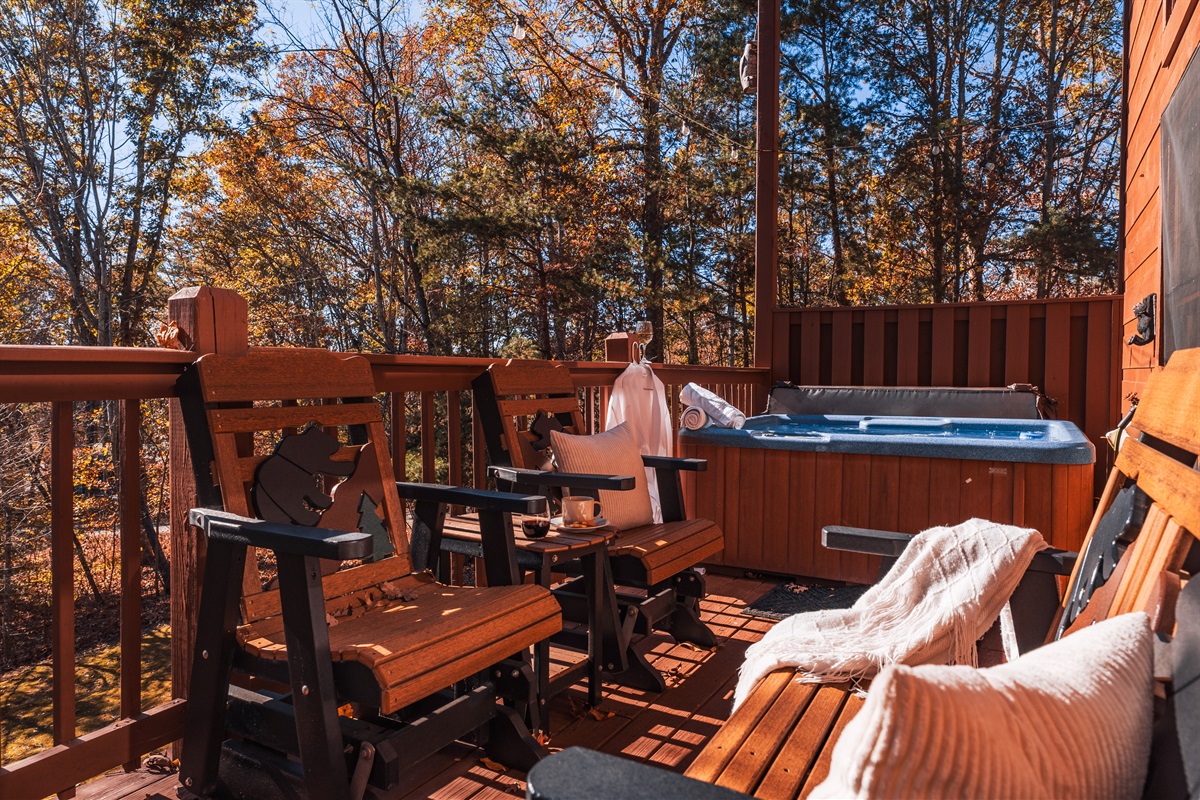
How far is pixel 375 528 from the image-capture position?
87.0 inches

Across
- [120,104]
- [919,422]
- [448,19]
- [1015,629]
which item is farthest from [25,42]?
[1015,629]

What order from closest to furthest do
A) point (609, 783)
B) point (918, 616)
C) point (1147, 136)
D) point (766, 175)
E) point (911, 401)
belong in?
point (609, 783) < point (918, 616) < point (1147, 136) < point (911, 401) < point (766, 175)

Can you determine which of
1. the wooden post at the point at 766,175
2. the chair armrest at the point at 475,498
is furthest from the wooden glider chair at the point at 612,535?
the wooden post at the point at 766,175

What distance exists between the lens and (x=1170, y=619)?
923 mm

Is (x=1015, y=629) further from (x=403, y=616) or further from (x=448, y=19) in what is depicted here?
(x=448, y=19)

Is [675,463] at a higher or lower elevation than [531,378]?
lower

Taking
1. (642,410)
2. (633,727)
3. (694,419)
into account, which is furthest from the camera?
(694,419)

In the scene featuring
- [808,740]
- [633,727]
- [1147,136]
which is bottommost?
[633,727]

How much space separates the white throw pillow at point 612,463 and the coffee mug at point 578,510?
0.12 meters

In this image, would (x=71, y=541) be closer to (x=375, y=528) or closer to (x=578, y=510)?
(x=375, y=528)

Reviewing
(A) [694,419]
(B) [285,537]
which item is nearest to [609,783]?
(B) [285,537]

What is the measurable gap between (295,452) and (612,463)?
113 cm

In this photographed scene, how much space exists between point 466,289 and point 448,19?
4.44 metres

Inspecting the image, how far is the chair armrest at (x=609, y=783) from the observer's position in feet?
2.25
